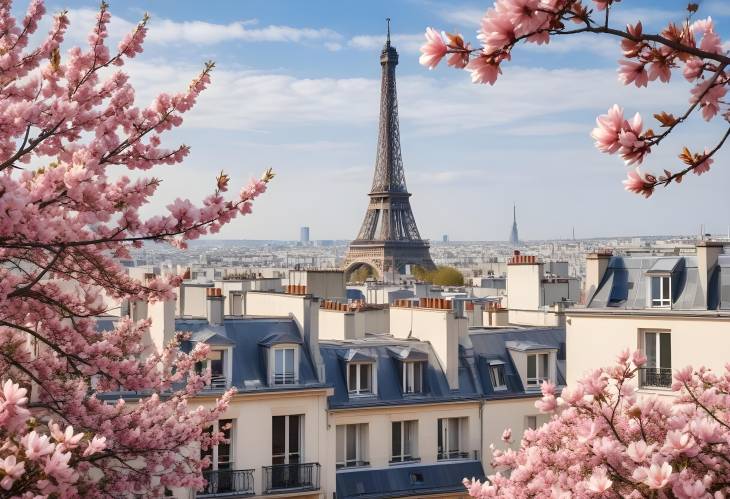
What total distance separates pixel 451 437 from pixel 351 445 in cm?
222

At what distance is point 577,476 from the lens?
315 inches

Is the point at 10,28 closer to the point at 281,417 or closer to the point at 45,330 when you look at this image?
the point at 45,330

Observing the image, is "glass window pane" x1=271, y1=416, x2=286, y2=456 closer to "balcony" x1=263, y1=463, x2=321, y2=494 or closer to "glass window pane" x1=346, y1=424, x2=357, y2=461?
"balcony" x1=263, y1=463, x2=321, y2=494

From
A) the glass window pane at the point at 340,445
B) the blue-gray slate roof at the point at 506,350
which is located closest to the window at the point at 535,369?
the blue-gray slate roof at the point at 506,350

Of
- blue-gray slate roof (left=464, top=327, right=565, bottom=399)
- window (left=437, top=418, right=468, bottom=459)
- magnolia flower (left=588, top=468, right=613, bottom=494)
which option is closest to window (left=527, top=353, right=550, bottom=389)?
blue-gray slate roof (left=464, top=327, right=565, bottom=399)

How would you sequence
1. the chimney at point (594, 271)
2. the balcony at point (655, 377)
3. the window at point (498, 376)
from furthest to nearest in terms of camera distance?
1. the window at point (498, 376)
2. the chimney at point (594, 271)
3. the balcony at point (655, 377)

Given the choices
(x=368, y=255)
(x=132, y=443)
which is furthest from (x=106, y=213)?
(x=368, y=255)

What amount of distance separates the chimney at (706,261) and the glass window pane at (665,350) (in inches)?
38.0

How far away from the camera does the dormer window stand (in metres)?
19.0

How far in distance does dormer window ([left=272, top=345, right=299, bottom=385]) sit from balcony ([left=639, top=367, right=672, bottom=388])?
21.8 ft

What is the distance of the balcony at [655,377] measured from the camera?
1816cm

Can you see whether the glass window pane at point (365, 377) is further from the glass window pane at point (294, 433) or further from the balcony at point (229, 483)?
the balcony at point (229, 483)

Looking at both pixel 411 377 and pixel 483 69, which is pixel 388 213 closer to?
pixel 411 377

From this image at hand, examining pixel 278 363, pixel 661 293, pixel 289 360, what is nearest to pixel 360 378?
pixel 289 360
